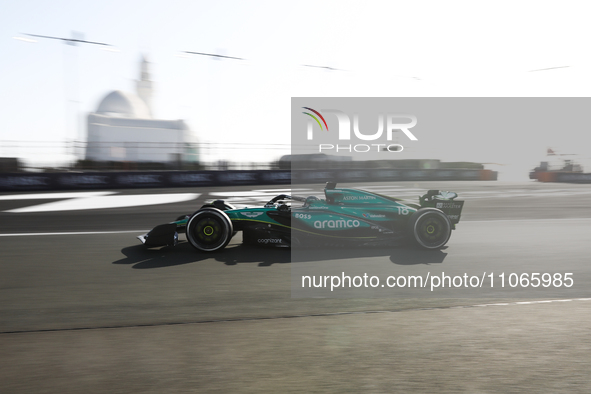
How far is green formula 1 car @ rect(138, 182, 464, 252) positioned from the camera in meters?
6.38

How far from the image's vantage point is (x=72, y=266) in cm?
583

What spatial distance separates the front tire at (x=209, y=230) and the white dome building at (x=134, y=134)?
A: 1684cm

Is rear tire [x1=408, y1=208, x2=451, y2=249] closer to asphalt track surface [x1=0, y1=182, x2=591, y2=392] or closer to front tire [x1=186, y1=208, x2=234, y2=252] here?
asphalt track surface [x1=0, y1=182, x2=591, y2=392]

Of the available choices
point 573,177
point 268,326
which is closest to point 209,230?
Result: point 268,326

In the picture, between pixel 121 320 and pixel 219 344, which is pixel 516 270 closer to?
pixel 219 344

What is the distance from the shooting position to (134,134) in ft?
219

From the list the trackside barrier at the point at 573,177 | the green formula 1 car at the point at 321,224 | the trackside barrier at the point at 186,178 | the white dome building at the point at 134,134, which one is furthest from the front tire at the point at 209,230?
the trackside barrier at the point at 573,177

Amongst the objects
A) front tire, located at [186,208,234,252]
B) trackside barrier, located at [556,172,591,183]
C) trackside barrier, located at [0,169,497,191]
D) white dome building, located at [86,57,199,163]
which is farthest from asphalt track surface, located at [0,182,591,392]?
trackside barrier, located at [556,172,591,183]

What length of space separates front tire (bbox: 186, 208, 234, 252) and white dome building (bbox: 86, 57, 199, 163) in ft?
55.3

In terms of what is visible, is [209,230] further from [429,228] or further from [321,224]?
[429,228]

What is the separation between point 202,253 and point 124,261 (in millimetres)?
951

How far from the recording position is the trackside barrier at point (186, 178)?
18.2m

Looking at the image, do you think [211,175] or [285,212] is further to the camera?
[211,175]

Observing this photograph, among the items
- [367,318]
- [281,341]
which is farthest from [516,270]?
[281,341]
